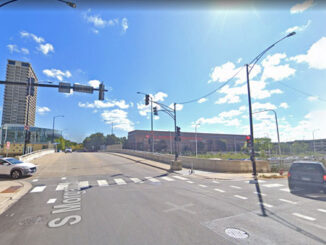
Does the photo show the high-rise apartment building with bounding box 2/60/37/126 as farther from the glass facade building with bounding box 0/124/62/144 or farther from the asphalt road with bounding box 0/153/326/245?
the glass facade building with bounding box 0/124/62/144

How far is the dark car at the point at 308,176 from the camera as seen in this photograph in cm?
867

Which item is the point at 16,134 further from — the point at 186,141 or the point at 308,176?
the point at 308,176

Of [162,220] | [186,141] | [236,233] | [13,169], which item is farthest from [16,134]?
[236,233]

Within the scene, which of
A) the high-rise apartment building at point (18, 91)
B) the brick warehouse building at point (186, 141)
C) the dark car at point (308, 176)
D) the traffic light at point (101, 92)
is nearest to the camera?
the dark car at point (308, 176)

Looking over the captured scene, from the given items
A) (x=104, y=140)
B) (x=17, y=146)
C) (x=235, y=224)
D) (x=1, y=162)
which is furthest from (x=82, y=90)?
(x=104, y=140)

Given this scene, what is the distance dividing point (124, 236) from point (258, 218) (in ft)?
13.0

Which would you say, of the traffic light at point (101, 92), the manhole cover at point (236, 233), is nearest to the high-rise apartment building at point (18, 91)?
the traffic light at point (101, 92)

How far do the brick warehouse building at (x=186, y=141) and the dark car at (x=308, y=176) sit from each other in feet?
194

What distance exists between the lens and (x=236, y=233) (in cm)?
420

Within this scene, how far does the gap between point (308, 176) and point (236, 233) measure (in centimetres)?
768

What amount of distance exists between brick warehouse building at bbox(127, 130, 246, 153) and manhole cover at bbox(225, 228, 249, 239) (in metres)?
63.5

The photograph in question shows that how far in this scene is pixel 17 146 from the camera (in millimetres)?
55844

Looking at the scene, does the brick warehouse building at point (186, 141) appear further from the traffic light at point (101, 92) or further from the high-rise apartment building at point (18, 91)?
the traffic light at point (101, 92)

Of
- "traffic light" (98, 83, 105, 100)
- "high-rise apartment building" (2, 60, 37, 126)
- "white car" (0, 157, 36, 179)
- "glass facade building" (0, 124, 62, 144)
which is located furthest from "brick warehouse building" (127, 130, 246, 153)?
"traffic light" (98, 83, 105, 100)
